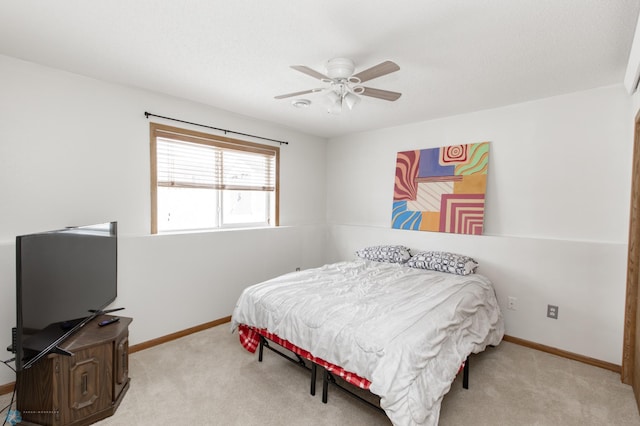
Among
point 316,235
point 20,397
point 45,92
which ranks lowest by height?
point 20,397

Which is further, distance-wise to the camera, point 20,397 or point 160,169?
point 160,169

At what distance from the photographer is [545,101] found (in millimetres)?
2891

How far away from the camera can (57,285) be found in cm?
178

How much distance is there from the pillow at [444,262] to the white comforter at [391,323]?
135mm

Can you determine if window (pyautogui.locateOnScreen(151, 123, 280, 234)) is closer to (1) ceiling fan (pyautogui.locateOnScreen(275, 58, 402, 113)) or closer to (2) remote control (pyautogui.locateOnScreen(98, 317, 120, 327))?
(2) remote control (pyautogui.locateOnScreen(98, 317, 120, 327))

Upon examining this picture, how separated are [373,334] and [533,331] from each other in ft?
7.02

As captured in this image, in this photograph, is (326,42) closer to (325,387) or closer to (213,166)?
(213,166)

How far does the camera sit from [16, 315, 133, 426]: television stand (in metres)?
1.75

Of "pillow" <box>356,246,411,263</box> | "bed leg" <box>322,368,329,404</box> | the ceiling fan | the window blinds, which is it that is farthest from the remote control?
"pillow" <box>356,246,411,263</box>

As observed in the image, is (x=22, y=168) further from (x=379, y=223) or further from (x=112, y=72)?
(x=379, y=223)

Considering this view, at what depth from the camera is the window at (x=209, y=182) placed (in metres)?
3.03

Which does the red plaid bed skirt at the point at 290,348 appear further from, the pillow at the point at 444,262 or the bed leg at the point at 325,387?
the pillow at the point at 444,262

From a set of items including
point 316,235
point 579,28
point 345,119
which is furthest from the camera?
point 316,235

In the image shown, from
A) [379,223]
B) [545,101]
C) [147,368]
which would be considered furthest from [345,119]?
[147,368]
